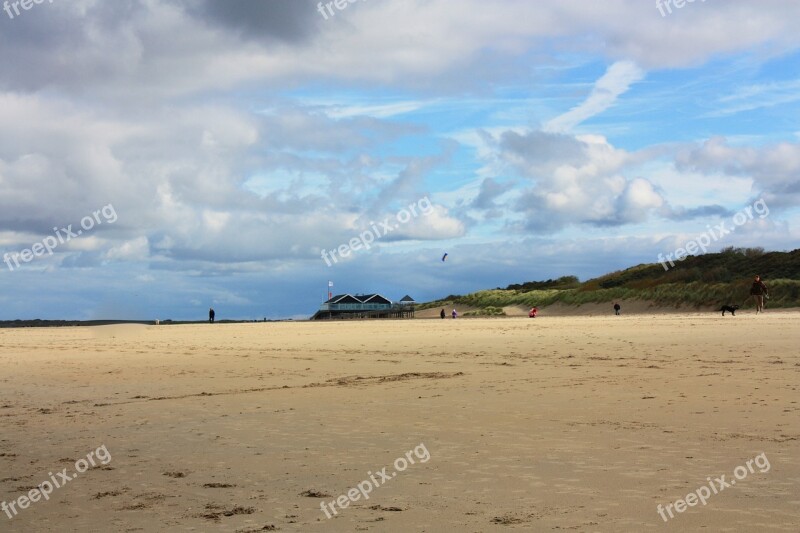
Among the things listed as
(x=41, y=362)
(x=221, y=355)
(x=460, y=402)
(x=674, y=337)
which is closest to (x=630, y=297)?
(x=674, y=337)

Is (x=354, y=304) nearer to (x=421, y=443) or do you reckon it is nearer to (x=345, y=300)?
(x=345, y=300)

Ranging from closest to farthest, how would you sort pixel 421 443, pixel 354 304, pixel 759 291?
pixel 421 443, pixel 759 291, pixel 354 304

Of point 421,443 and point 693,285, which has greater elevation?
point 693,285

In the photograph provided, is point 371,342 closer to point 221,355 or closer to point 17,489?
point 221,355

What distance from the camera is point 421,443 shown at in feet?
26.9

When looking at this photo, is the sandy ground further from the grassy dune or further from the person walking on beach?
the grassy dune

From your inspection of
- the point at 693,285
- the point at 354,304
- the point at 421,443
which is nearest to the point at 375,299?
the point at 354,304

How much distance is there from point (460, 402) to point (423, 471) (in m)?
4.00

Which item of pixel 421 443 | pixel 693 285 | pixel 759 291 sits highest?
pixel 693 285

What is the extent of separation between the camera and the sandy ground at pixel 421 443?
18.7 ft

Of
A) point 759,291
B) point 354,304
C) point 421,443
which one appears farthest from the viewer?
point 354,304

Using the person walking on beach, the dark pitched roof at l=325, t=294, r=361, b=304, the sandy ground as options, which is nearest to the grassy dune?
the person walking on beach

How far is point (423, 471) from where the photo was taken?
7000 millimetres

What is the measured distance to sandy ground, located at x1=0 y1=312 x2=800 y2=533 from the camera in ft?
18.7
